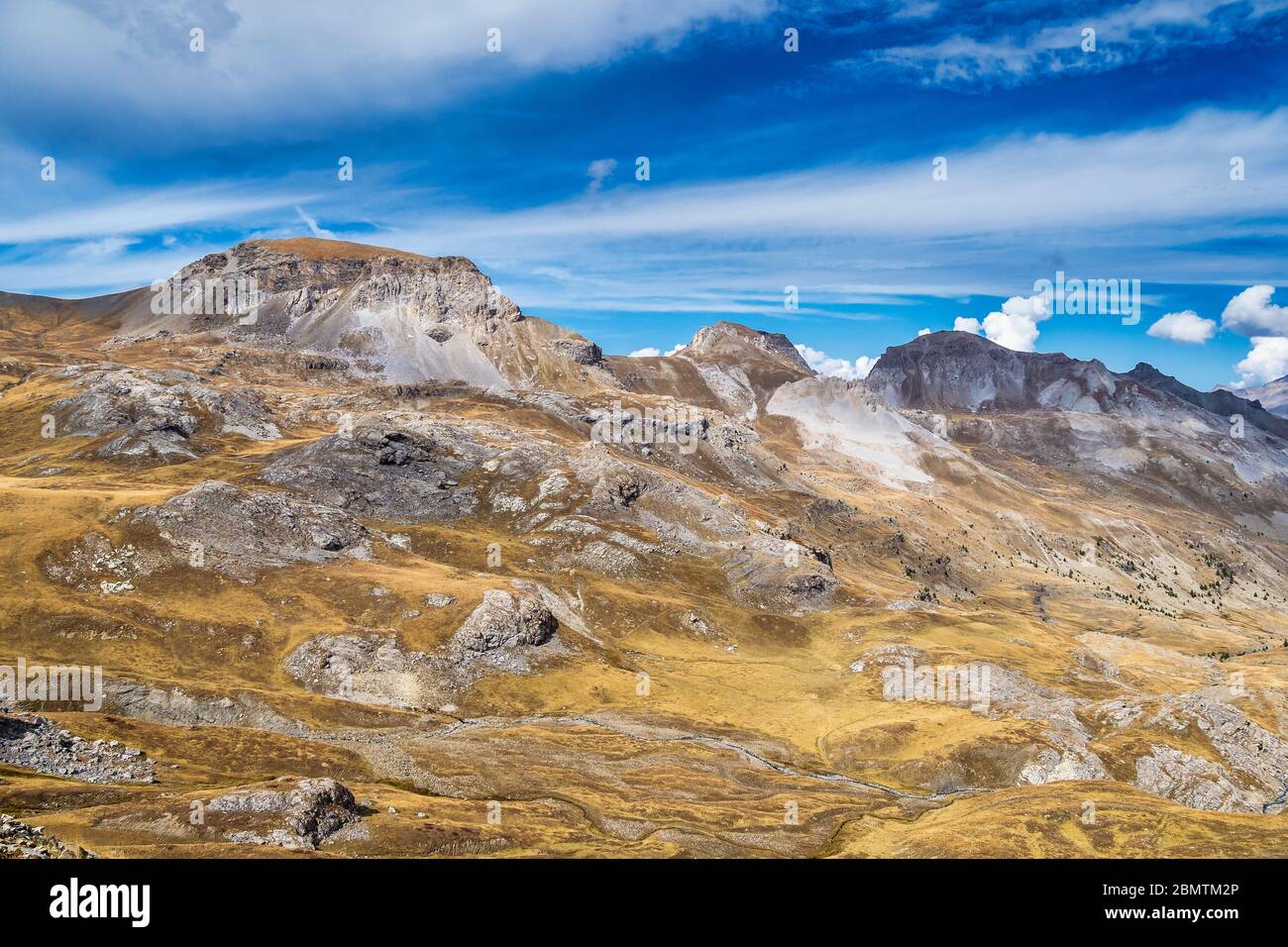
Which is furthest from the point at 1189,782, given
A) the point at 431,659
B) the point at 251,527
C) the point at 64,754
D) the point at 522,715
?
the point at 251,527

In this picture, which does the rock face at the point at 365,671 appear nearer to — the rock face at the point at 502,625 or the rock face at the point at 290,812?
the rock face at the point at 502,625

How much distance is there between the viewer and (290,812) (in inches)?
2972

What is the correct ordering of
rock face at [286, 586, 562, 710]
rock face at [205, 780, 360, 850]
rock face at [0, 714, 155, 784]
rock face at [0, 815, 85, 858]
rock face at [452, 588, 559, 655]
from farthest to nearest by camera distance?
1. rock face at [452, 588, 559, 655]
2. rock face at [286, 586, 562, 710]
3. rock face at [0, 714, 155, 784]
4. rock face at [205, 780, 360, 850]
5. rock face at [0, 815, 85, 858]

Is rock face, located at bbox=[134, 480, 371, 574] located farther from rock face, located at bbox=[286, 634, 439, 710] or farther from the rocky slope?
rock face, located at bbox=[286, 634, 439, 710]

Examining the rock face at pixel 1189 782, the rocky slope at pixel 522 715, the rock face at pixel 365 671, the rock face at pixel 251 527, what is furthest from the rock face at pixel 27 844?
the rock face at pixel 1189 782

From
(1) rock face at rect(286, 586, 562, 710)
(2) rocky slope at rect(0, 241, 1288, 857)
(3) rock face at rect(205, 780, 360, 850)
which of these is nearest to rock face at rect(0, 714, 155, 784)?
(2) rocky slope at rect(0, 241, 1288, 857)

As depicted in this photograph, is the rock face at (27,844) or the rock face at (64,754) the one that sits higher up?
the rock face at (27,844)

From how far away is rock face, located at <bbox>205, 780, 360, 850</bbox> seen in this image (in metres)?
71.4

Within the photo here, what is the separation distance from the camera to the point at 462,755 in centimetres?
11262

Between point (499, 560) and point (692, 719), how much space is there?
7670cm

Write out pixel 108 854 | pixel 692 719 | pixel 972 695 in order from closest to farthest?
pixel 108 854 < pixel 692 719 < pixel 972 695

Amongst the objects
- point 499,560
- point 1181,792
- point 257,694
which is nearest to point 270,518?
point 499,560

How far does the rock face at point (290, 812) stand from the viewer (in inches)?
2810
